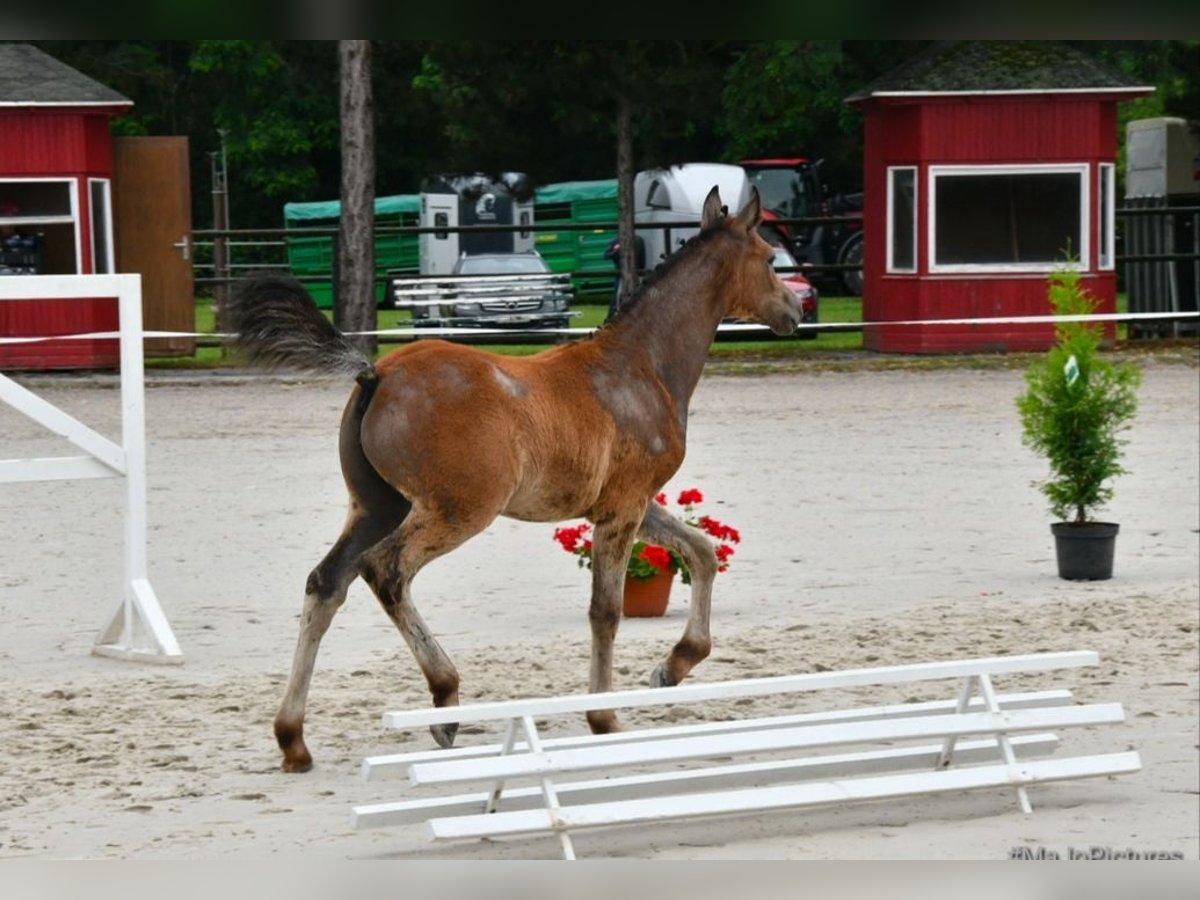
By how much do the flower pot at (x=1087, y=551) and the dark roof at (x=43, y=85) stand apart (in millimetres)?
14022

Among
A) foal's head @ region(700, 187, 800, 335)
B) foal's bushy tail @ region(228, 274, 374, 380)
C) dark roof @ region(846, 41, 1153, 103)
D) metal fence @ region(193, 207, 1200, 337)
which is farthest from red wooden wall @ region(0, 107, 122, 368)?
foal's bushy tail @ region(228, 274, 374, 380)

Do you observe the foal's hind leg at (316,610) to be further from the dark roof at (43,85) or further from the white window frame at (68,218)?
the dark roof at (43,85)

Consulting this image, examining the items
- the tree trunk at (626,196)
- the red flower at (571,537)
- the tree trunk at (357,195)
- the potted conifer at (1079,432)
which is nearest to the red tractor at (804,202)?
the tree trunk at (626,196)

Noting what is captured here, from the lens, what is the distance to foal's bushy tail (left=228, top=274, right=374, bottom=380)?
15.9 feet

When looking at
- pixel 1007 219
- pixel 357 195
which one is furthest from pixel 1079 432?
pixel 357 195

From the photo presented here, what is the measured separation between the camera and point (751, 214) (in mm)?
5855

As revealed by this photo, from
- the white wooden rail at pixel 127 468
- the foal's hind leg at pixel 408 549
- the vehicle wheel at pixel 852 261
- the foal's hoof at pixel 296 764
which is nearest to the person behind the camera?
the foal's hind leg at pixel 408 549

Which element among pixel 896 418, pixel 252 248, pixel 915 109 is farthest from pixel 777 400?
pixel 252 248

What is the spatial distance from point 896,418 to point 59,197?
10.2 metres

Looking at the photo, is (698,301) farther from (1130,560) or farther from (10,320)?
(10,320)

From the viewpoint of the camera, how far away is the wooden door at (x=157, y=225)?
21.3 m

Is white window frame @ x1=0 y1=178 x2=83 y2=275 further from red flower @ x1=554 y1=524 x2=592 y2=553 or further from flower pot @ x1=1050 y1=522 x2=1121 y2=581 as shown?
flower pot @ x1=1050 y1=522 x2=1121 y2=581

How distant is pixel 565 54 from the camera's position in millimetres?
22000

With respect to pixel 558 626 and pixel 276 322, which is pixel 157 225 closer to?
pixel 558 626
